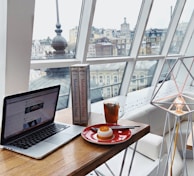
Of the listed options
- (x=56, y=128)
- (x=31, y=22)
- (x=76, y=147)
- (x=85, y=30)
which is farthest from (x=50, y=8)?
(x=76, y=147)

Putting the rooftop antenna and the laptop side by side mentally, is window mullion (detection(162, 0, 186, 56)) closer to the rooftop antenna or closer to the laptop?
the rooftop antenna

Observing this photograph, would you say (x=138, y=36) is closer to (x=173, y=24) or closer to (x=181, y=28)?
(x=173, y=24)

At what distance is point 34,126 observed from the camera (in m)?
1.32

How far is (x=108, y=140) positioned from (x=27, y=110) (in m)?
0.42

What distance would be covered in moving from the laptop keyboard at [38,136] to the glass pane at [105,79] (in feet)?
6.70

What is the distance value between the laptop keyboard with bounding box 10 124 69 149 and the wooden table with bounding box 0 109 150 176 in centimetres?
7

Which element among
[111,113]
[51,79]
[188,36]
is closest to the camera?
[111,113]

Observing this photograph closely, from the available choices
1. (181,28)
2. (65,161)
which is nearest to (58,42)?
(65,161)

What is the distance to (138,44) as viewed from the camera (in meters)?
Answer: 3.82

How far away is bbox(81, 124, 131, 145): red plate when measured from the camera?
122 cm

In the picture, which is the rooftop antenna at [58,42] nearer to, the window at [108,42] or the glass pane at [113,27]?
the window at [108,42]

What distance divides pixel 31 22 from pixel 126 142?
0.94 m

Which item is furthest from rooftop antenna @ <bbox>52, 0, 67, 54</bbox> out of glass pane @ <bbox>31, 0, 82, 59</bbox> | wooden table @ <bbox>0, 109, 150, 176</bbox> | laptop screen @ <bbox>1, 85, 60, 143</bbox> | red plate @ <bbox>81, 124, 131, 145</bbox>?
wooden table @ <bbox>0, 109, 150, 176</bbox>

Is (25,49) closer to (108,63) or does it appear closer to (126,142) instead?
(126,142)
